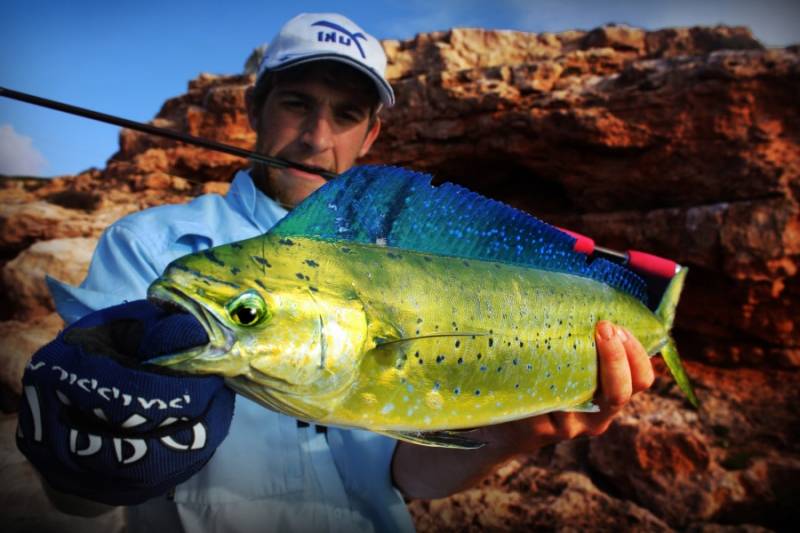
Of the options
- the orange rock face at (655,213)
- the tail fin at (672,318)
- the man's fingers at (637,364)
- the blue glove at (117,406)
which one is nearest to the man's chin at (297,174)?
the blue glove at (117,406)

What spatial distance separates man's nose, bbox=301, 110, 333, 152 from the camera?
267 centimetres

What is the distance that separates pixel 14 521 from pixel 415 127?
28.0ft

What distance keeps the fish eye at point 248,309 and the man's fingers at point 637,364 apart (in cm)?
136

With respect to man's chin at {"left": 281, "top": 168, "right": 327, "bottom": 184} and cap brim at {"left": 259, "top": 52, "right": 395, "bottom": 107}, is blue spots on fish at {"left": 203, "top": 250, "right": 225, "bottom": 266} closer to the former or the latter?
man's chin at {"left": 281, "top": 168, "right": 327, "bottom": 184}

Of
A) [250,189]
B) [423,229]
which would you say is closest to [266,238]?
[423,229]

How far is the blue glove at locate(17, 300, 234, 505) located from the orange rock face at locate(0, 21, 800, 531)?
3.60 m

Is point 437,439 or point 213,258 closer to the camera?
point 213,258

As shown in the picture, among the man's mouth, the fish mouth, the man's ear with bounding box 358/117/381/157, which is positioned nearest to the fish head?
the fish mouth

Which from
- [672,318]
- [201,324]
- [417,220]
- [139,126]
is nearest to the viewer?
[201,324]

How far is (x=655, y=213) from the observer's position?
7.42 meters

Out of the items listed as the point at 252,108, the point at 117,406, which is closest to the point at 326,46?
the point at 252,108

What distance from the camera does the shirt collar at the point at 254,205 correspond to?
246 cm

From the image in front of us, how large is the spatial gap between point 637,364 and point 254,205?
1982mm

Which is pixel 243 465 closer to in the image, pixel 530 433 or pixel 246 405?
pixel 246 405
